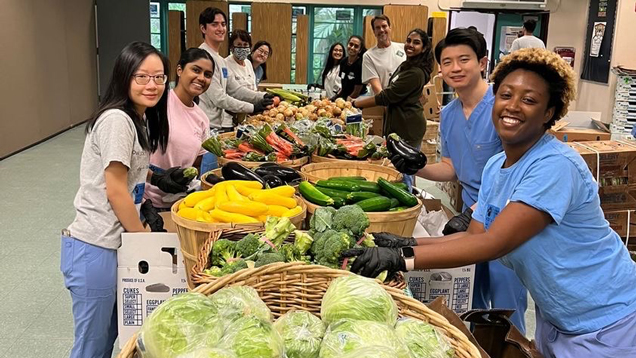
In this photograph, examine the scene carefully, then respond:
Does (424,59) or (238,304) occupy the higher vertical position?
(424,59)

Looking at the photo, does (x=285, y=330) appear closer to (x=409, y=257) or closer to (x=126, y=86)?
(x=409, y=257)

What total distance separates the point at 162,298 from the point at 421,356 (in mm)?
1239

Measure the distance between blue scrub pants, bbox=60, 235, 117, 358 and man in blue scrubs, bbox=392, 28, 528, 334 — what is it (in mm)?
1326

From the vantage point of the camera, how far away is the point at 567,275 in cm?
162

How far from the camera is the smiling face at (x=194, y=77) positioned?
9.68 feet

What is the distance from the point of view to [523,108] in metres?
1.59

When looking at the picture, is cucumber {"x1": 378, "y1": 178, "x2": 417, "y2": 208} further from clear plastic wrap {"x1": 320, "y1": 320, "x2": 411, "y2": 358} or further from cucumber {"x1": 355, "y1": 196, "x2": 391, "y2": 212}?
clear plastic wrap {"x1": 320, "y1": 320, "x2": 411, "y2": 358}

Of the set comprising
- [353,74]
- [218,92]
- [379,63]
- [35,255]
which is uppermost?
[379,63]

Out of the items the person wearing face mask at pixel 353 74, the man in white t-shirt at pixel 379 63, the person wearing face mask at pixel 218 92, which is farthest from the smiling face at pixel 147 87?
the person wearing face mask at pixel 353 74

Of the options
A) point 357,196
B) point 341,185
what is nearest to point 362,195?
point 357,196

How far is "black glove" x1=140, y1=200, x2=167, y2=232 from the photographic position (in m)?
2.34

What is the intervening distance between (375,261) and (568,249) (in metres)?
0.59

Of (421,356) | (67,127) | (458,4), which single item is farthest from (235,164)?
(458,4)

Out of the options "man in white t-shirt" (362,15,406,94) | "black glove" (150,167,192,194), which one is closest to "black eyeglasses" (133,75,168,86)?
"black glove" (150,167,192,194)
